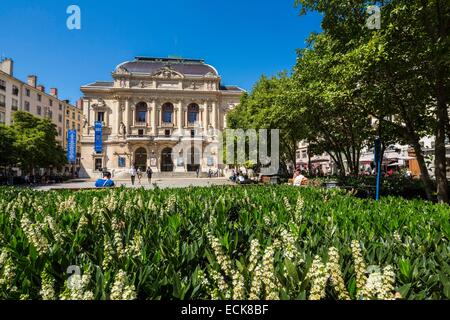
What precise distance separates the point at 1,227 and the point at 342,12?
39.5 feet

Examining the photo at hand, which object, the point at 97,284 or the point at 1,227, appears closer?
the point at 97,284

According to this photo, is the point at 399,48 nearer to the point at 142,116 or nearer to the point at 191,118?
the point at 191,118

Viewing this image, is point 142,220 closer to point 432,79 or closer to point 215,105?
point 432,79

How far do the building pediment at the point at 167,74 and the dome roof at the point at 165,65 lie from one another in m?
2.38

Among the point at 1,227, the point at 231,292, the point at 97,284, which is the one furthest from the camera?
the point at 1,227

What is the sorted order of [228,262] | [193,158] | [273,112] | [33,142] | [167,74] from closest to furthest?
[228,262]
[273,112]
[33,142]
[193,158]
[167,74]

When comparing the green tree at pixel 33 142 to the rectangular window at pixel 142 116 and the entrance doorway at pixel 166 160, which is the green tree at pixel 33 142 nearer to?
the entrance doorway at pixel 166 160

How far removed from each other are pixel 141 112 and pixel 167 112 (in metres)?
5.71

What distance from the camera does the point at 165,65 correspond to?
70.4m

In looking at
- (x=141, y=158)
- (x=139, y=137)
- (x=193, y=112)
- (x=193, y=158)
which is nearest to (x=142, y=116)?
(x=139, y=137)

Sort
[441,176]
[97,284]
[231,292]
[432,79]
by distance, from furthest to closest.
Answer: [432,79] < [441,176] < [231,292] < [97,284]

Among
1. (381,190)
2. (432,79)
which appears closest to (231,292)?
(432,79)

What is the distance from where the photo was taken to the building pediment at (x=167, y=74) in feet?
221
